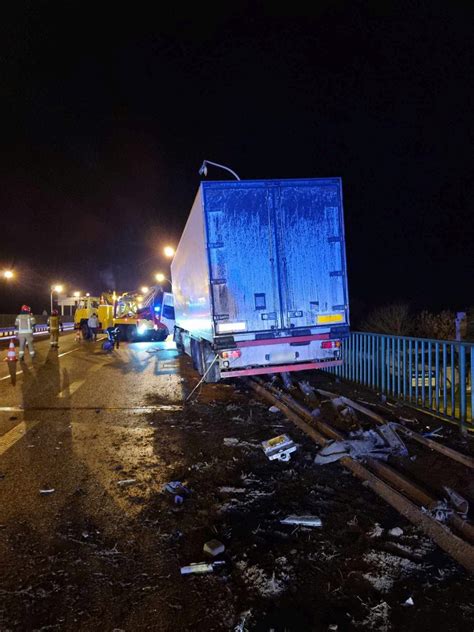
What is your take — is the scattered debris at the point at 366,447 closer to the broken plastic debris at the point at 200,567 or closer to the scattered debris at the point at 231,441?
the scattered debris at the point at 231,441

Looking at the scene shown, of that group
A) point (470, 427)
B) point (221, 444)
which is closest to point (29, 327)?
point (221, 444)

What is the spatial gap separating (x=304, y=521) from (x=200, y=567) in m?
1.01

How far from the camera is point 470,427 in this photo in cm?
605

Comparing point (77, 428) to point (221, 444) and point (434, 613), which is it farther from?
point (434, 613)

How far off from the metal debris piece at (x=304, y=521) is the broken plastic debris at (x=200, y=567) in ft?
2.59

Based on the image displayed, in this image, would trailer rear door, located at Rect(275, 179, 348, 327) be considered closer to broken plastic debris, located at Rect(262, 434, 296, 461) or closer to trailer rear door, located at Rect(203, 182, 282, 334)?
trailer rear door, located at Rect(203, 182, 282, 334)

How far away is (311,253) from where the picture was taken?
8281 mm

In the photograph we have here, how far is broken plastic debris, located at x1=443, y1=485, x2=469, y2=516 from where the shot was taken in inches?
149

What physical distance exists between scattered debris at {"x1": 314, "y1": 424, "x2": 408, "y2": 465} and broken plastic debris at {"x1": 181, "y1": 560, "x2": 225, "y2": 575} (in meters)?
2.24

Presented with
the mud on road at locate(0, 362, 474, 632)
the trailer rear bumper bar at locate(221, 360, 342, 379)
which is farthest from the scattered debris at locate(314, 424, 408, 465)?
the trailer rear bumper bar at locate(221, 360, 342, 379)

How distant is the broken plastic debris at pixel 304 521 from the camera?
146 inches

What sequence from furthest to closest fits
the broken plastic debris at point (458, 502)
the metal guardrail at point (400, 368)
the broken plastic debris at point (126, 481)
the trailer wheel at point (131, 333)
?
the trailer wheel at point (131, 333) → the metal guardrail at point (400, 368) → the broken plastic debris at point (126, 481) → the broken plastic debris at point (458, 502)

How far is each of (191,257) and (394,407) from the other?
5584mm

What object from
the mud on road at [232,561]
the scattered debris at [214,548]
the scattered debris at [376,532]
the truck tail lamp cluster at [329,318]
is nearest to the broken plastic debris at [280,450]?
the mud on road at [232,561]
